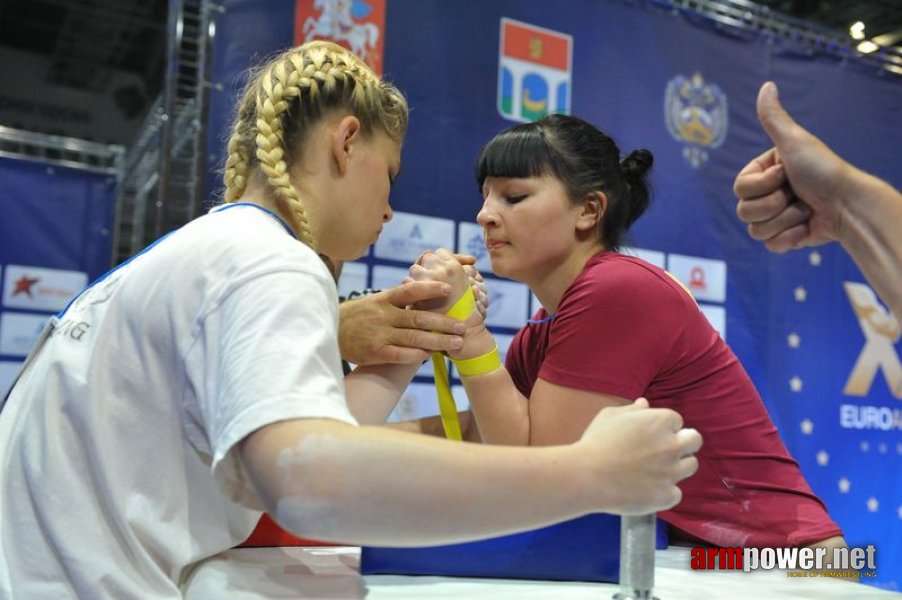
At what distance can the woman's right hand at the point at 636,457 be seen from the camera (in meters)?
0.71

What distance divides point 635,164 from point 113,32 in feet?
26.1

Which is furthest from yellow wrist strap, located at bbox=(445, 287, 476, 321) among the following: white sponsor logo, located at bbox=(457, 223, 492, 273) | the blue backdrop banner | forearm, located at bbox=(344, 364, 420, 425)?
the blue backdrop banner

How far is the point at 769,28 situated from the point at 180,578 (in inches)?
167

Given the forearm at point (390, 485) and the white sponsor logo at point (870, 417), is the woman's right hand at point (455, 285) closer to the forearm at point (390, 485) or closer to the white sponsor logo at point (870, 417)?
the forearm at point (390, 485)

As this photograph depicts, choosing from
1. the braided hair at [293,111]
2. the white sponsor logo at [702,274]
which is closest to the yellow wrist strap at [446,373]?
the braided hair at [293,111]

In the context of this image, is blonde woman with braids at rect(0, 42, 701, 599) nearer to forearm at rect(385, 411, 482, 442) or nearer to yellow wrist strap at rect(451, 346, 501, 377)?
yellow wrist strap at rect(451, 346, 501, 377)

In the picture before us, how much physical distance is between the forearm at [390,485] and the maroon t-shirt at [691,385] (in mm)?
745

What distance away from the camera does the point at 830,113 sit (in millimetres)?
4195

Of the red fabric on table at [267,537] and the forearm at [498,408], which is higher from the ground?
the forearm at [498,408]

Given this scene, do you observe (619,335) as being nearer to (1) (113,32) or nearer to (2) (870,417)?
(2) (870,417)

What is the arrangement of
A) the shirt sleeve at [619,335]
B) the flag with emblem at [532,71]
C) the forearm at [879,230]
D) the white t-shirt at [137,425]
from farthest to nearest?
1. the flag with emblem at [532,71]
2. the shirt sleeve at [619,335]
3. the forearm at [879,230]
4. the white t-shirt at [137,425]

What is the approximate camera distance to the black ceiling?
6691 millimetres

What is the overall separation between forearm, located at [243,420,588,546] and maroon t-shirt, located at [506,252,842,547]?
75 centimetres
